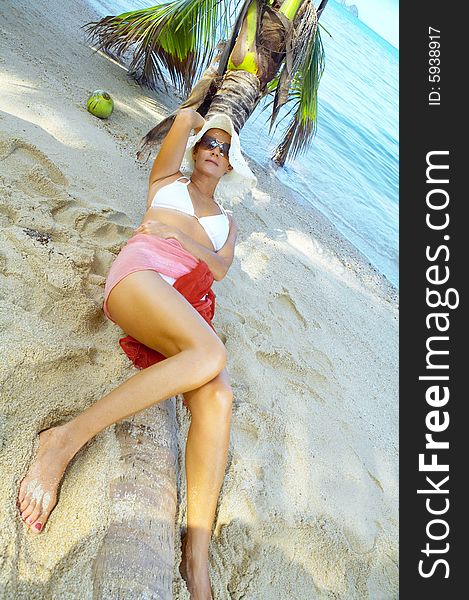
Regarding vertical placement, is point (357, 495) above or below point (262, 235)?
below

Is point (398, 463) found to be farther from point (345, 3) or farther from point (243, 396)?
point (345, 3)

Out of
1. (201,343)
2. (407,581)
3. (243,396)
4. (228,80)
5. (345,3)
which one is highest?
(345,3)

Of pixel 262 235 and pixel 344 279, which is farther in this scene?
pixel 344 279

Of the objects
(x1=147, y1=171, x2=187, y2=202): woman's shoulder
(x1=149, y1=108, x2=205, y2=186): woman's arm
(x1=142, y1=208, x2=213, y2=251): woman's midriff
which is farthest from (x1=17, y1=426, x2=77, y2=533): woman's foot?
(x1=149, y1=108, x2=205, y2=186): woman's arm

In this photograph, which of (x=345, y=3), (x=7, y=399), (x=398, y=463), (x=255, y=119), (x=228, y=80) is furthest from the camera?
(x=345, y=3)

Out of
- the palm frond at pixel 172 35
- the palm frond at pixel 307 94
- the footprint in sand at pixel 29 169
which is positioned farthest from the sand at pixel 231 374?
the palm frond at pixel 307 94

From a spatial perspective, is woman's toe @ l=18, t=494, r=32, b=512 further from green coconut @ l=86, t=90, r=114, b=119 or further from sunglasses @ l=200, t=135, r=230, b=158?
green coconut @ l=86, t=90, r=114, b=119

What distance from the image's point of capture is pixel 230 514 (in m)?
1.93

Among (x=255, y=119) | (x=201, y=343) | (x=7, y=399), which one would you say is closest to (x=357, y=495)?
(x=201, y=343)

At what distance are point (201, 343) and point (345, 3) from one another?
40.6 metres

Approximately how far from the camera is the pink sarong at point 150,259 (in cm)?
201

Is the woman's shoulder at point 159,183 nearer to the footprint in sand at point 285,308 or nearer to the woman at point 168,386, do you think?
the woman at point 168,386

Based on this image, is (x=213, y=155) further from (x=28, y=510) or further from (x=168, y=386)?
(x=28, y=510)

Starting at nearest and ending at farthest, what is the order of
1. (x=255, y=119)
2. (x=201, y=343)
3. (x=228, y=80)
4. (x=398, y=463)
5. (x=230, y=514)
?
(x=201, y=343), (x=230, y=514), (x=398, y=463), (x=228, y=80), (x=255, y=119)
